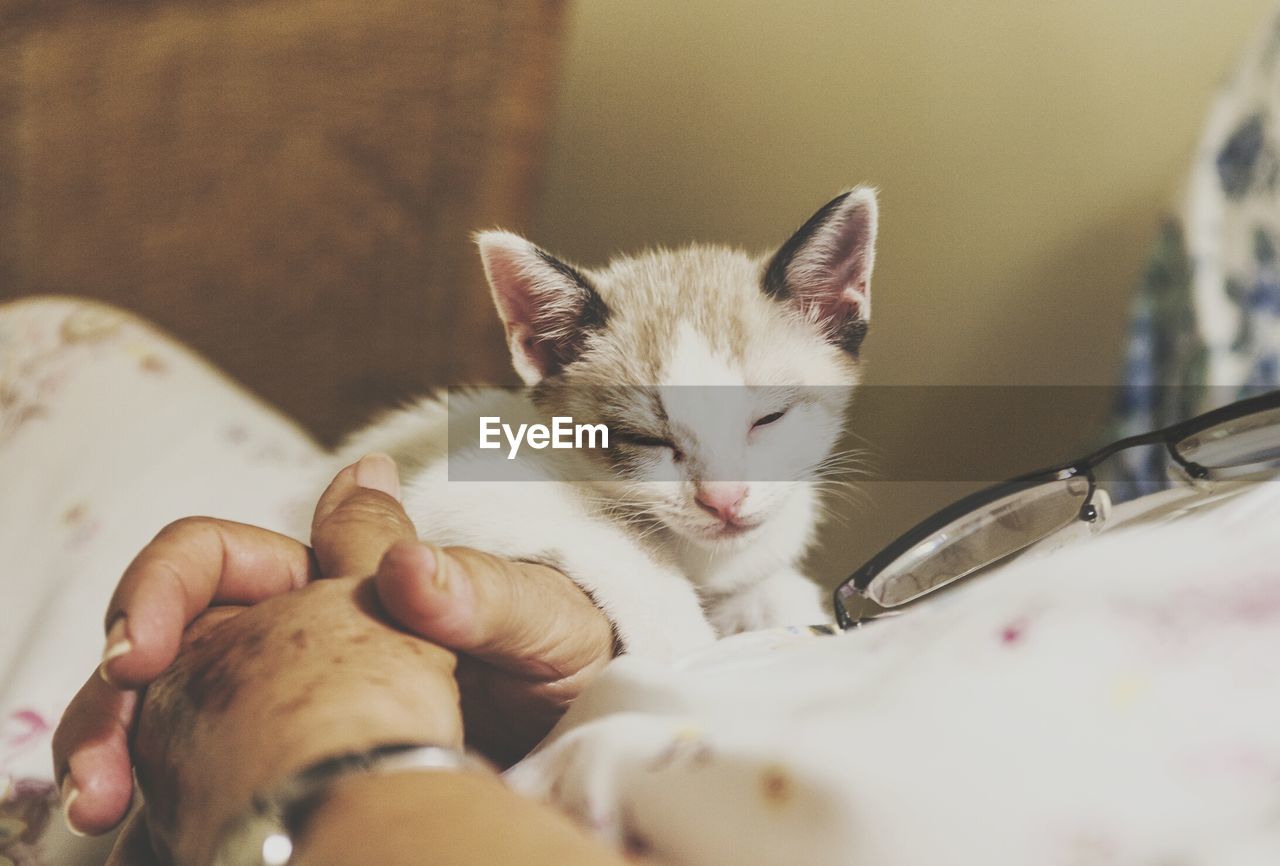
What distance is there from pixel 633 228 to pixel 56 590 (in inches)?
17.0

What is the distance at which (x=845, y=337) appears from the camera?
1.41ft

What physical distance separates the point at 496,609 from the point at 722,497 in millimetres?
135

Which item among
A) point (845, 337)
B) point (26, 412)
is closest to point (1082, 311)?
point (845, 337)

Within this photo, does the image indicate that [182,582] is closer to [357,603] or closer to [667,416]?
[357,603]

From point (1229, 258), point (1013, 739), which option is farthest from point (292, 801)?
point (1229, 258)

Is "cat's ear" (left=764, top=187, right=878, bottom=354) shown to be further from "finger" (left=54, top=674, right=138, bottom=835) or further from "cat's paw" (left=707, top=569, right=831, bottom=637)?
"finger" (left=54, top=674, right=138, bottom=835)

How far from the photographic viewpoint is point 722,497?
40 centimetres

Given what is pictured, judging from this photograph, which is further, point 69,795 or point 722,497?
point 722,497

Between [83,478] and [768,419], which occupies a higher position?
[768,419]

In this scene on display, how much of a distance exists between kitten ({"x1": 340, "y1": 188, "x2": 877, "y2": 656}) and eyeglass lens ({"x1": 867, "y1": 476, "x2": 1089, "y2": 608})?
69 mm

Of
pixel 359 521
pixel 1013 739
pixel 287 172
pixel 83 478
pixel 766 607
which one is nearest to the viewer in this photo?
pixel 1013 739

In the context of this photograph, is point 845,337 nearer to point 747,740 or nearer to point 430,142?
point 747,740

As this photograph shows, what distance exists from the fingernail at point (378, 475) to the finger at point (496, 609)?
0.09 metres

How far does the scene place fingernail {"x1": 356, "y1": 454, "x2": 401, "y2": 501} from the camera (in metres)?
0.41
